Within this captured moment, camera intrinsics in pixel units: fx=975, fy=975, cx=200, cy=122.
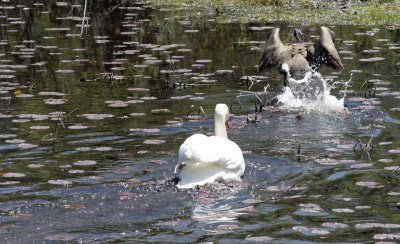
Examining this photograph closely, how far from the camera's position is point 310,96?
14430 mm

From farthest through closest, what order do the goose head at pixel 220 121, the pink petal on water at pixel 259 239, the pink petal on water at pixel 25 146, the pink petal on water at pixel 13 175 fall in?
the pink petal on water at pixel 25 146
the goose head at pixel 220 121
the pink petal on water at pixel 13 175
the pink petal on water at pixel 259 239

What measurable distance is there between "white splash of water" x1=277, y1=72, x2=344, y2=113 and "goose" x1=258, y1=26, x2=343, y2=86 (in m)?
0.11

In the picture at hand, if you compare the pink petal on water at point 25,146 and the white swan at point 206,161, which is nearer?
the white swan at point 206,161

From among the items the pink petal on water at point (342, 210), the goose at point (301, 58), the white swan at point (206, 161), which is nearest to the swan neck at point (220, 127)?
the white swan at point (206, 161)

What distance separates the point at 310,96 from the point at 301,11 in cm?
711

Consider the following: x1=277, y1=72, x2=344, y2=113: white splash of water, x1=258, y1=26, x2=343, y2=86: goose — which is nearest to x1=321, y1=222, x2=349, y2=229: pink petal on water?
x1=277, y1=72, x2=344, y2=113: white splash of water

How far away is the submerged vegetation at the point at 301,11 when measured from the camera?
20094 mm

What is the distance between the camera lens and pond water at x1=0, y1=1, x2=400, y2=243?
8469 millimetres

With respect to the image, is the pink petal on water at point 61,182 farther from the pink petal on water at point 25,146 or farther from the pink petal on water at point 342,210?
the pink petal on water at point 342,210

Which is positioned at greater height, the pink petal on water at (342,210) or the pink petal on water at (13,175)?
the pink petal on water at (13,175)

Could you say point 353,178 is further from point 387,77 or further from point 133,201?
point 387,77

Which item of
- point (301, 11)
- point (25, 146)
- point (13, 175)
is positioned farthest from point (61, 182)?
point (301, 11)

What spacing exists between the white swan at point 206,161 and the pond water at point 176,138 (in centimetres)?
13

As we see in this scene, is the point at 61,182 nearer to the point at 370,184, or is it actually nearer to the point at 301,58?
the point at 370,184
